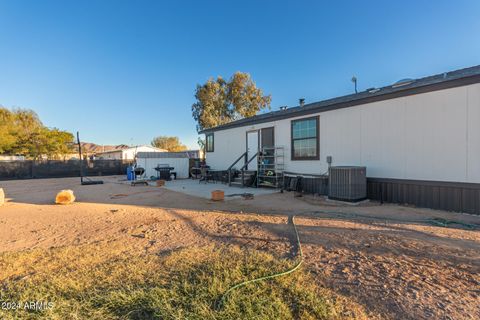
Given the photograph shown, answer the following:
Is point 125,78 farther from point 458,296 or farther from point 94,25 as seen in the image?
point 458,296

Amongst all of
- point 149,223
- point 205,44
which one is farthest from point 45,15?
point 149,223

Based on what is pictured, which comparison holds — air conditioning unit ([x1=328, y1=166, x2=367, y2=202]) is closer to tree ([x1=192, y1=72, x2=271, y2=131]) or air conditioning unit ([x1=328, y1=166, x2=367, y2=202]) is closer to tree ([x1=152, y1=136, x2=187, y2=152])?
tree ([x1=192, y1=72, x2=271, y2=131])

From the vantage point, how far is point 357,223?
16.1ft

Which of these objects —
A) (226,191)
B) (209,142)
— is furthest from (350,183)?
(209,142)

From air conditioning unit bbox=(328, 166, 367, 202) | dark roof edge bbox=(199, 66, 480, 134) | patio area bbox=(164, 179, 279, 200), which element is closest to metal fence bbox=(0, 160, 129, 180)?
patio area bbox=(164, 179, 279, 200)

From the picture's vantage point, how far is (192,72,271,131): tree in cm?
2528

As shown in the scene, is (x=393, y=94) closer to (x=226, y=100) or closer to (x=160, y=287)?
(x=160, y=287)

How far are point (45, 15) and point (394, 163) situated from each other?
51.4ft

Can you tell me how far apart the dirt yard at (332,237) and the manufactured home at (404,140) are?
714 millimetres

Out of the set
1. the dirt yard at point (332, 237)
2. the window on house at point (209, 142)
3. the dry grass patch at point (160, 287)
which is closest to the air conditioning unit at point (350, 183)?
the dirt yard at point (332, 237)

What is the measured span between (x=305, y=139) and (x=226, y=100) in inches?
713

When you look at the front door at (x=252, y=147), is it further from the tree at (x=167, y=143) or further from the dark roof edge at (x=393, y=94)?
the tree at (x=167, y=143)

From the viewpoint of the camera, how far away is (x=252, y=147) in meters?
11.9

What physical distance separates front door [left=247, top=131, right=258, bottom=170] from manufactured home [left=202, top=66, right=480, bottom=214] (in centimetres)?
163
